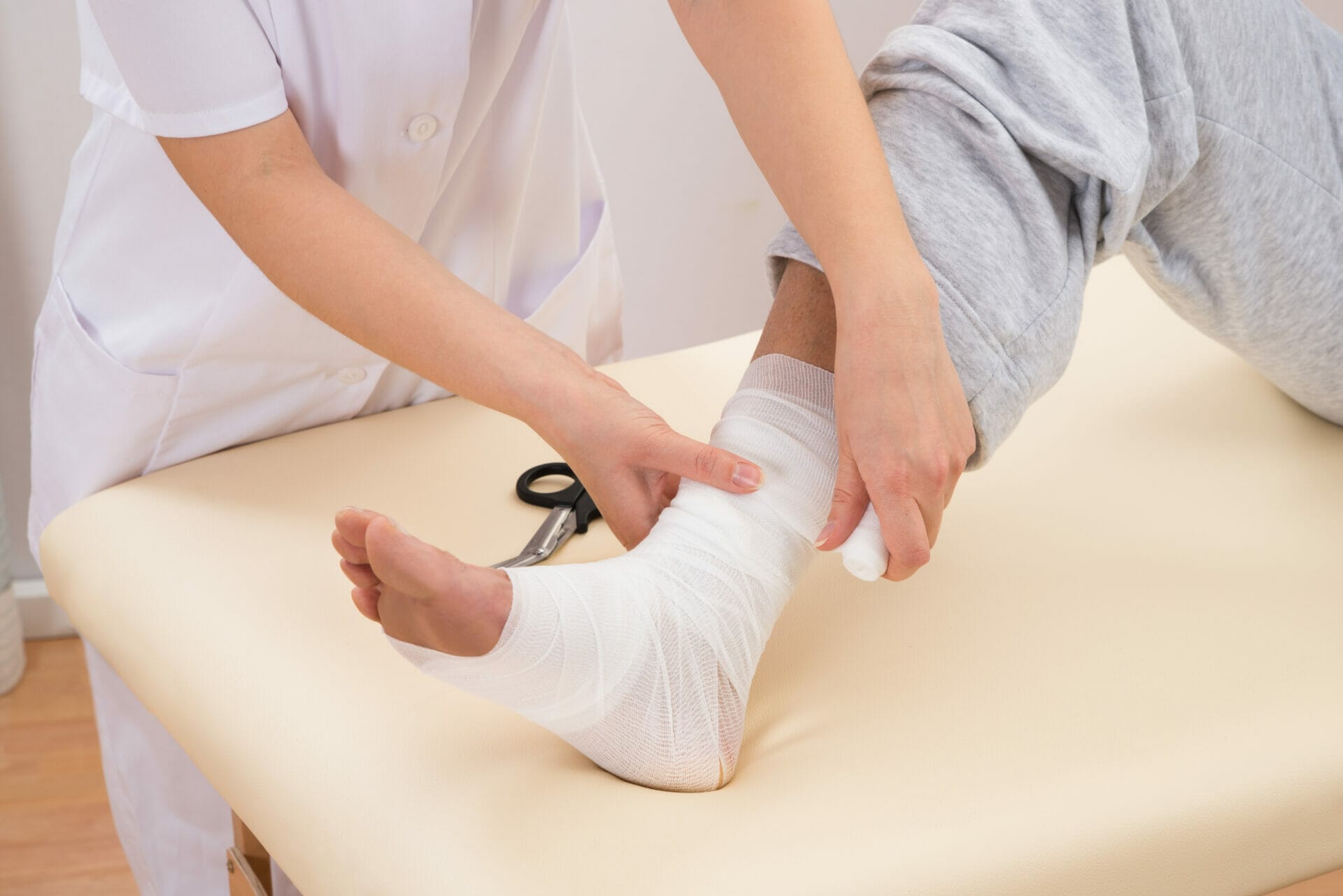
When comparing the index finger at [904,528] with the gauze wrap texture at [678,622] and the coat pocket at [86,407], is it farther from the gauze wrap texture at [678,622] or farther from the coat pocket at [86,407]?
the coat pocket at [86,407]

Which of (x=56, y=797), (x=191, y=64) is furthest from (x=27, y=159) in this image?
(x=191, y=64)

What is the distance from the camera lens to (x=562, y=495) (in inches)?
32.9

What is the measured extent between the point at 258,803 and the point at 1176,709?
1.49 feet

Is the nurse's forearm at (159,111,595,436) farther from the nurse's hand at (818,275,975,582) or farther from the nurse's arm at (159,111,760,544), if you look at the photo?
the nurse's hand at (818,275,975,582)

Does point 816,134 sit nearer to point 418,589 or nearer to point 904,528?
point 904,528

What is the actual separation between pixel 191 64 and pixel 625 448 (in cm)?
30

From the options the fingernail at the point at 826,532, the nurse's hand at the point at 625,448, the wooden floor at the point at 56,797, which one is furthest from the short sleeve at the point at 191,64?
the wooden floor at the point at 56,797

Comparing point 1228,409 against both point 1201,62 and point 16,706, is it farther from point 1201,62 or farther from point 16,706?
point 16,706

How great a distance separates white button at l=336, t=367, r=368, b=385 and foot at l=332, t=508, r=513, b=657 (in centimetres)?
42

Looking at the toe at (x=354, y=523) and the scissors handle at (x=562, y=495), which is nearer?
the toe at (x=354, y=523)

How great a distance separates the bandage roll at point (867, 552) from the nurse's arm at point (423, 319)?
6 cm

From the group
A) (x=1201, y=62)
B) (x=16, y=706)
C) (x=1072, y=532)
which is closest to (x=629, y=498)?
(x=1072, y=532)

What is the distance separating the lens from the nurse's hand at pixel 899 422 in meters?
0.60

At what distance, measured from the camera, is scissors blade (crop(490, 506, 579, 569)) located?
0.76m
